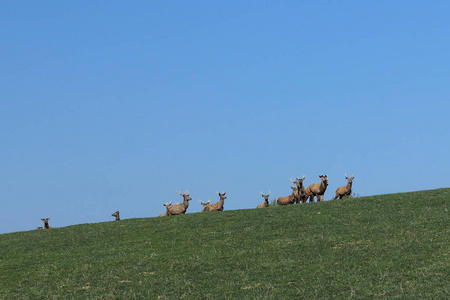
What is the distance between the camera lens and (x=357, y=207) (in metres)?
36.1

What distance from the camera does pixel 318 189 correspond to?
45.5 metres

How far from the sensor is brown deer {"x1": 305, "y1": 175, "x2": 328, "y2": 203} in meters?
45.2

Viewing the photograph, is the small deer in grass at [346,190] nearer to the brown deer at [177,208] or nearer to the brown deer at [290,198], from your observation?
the brown deer at [290,198]

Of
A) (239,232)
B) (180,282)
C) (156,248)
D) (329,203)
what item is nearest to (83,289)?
(180,282)

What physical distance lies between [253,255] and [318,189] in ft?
65.0

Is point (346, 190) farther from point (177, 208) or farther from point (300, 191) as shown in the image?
point (177, 208)

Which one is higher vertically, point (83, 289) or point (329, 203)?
point (329, 203)

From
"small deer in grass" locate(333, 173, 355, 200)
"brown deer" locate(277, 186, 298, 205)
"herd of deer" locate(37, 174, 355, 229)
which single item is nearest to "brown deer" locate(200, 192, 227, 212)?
"herd of deer" locate(37, 174, 355, 229)

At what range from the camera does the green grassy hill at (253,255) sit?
69.6 feet

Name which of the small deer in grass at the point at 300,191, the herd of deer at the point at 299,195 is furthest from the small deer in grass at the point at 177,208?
the small deer in grass at the point at 300,191

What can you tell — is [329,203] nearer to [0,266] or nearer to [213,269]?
[213,269]

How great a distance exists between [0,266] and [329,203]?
1849cm

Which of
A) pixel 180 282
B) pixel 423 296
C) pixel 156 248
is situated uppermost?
pixel 156 248

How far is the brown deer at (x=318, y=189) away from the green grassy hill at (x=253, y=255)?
6.59 meters
